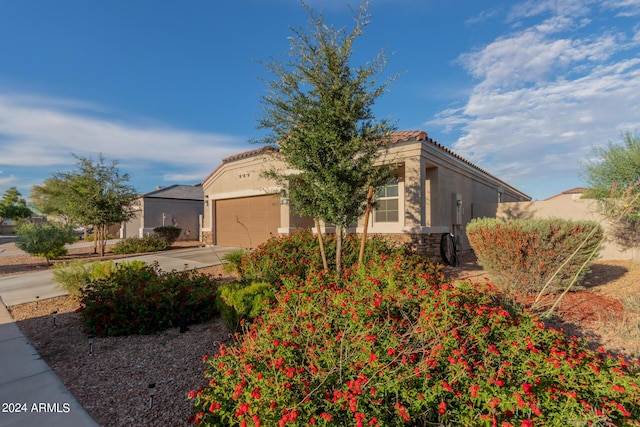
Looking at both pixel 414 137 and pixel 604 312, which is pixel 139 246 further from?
pixel 604 312

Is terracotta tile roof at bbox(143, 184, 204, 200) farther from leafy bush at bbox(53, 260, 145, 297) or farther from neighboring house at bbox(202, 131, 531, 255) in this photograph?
leafy bush at bbox(53, 260, 145, 297)

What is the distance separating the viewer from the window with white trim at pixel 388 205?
35.1ft

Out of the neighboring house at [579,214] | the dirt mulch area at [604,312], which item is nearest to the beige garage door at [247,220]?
the dirt mulch area at [604,312]

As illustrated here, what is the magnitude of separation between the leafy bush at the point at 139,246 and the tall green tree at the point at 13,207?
42668mm

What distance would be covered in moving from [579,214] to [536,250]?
812 centimetres

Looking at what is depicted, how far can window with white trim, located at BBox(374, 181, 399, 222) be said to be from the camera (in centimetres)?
1071

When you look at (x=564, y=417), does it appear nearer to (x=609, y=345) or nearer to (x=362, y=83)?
(x=609, y=345)

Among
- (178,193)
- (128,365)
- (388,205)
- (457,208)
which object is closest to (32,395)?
(128,365)

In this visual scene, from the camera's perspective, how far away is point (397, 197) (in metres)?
10.7

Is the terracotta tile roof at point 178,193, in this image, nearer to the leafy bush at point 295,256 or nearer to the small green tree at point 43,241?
the small green tree at point 43,241

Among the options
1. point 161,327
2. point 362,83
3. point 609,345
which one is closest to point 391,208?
point 362,83

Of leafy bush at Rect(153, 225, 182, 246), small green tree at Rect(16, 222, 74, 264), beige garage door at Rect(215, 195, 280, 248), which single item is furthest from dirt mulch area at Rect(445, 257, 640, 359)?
leafy bush at Rect(153, 225, 182, 246)

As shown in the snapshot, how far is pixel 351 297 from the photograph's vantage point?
12.5 feet

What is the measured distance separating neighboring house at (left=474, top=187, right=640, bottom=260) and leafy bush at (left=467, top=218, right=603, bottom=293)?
451cm
